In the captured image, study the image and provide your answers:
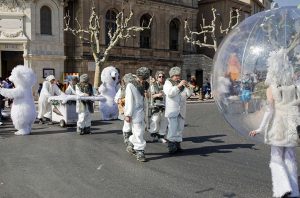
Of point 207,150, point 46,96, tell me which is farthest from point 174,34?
point 207,150

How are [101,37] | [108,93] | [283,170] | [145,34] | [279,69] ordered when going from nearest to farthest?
[279,69] → [283,170] → [108,93] → [101,37] → [145,34]

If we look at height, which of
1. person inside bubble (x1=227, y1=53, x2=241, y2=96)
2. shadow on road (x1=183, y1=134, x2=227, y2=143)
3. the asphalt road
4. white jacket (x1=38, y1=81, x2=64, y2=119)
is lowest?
the asphalt road

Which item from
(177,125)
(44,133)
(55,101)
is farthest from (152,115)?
(55,101)

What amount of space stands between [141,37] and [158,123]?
985 inches

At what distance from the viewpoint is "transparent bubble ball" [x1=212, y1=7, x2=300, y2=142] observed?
177 inches

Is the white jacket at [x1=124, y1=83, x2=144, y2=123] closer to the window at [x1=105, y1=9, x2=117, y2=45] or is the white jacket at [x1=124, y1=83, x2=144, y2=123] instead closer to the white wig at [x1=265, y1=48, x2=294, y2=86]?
the white wig at [x1=265, y1=48, x2=294, y2=86]

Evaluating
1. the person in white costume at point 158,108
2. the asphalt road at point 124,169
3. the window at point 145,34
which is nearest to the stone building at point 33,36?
the window at point 145,34

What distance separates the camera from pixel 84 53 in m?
28.6

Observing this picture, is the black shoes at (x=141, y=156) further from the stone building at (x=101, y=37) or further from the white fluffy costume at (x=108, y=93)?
the stone building at (x=101, y=37)

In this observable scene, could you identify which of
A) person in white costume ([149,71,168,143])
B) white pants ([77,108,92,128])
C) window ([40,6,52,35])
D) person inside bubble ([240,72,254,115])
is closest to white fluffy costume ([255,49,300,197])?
person inside bubble ([240,72,254,115])

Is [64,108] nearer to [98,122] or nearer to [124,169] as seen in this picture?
[98,122]

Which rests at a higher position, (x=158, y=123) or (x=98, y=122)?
(x=158, y=123)

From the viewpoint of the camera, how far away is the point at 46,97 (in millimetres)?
13047

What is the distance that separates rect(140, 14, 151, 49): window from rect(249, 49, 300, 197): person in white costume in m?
29.2
